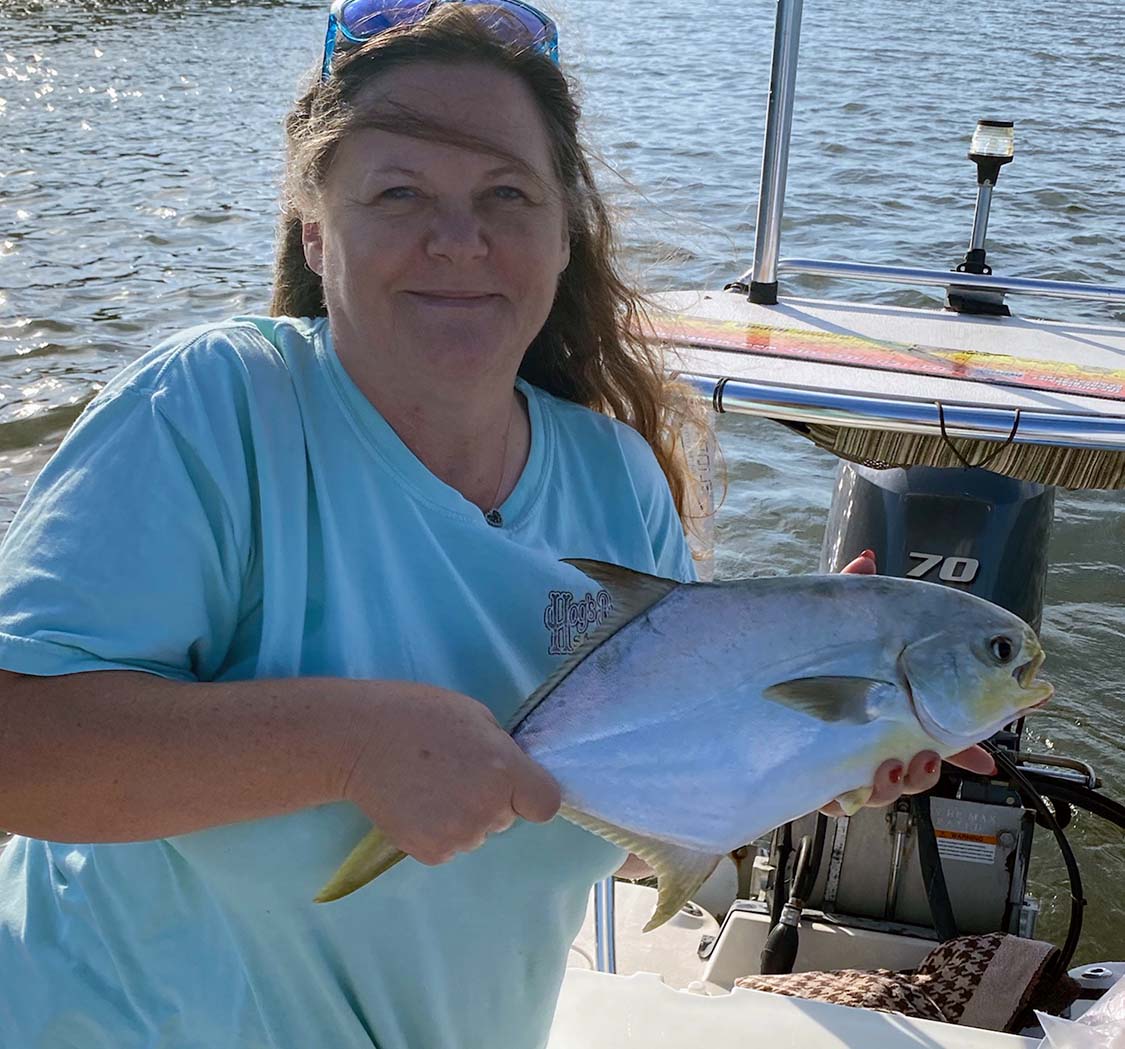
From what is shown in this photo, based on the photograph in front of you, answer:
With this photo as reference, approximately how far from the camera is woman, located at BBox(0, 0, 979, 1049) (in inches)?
49.3

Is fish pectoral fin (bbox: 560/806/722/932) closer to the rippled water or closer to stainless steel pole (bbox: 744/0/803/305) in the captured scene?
the rippled water

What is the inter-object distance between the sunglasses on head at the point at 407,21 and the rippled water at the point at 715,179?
0.69 feet

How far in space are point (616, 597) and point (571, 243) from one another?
649mm

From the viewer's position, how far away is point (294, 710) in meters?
1.26

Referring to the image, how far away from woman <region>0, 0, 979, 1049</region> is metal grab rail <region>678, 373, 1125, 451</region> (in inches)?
62.6

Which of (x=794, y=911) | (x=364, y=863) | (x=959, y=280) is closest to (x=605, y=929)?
(x=794, y=911)

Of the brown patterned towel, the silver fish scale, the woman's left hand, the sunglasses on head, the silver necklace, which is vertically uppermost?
the sunglasses on head

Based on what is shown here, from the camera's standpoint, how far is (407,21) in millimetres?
1576

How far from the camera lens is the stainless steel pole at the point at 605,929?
2629 mm

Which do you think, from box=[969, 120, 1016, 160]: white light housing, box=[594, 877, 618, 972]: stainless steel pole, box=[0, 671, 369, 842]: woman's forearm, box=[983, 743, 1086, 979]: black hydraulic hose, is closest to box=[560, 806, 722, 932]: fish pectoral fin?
box=[0, 671, 369, 842]: woman's forearm

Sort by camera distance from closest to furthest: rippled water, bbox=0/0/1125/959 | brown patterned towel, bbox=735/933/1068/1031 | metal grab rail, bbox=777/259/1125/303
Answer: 1. brown patterned towel, bbox=735/933/1068/1031
2. metal grab rail, bbox=777/259/1125/303
3. rippled water, bbox=0/0/1125/959

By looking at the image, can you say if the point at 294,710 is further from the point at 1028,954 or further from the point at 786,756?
the point at 1028,954

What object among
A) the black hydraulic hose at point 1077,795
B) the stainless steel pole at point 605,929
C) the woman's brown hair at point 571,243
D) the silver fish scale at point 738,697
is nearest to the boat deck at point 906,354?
the black hydraulic hose at point 1077,795

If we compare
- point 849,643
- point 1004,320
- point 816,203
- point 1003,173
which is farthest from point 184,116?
point 849,643
